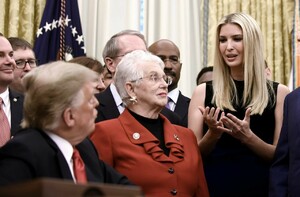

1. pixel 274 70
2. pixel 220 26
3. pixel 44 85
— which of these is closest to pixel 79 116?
pixel 44 85

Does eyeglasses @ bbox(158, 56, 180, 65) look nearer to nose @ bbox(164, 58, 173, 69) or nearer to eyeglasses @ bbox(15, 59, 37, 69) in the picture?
nose @ bbox(164, 58, 173, 69)

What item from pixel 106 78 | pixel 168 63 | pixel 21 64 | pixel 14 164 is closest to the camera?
pixel 14 164

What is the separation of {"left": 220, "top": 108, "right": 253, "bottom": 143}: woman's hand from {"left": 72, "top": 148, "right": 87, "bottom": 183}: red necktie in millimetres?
1152

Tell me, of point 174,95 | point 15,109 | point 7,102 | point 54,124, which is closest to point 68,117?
point 54,124

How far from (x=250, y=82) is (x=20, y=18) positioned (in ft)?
10.0

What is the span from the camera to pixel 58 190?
1.94 meters

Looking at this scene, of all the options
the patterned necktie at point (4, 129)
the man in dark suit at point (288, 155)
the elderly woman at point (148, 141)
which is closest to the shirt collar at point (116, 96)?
the elderly woman at point (148, 141)

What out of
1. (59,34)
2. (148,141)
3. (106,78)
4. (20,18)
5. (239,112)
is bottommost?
(148,141)

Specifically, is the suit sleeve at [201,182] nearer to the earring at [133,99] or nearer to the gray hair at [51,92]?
the earring at [133,99]

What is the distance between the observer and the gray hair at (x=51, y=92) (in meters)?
2.93

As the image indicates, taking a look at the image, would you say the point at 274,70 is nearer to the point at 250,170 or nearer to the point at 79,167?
the point at 250,170

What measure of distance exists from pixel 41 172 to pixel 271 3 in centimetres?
481

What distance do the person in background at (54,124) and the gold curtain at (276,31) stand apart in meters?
4.24

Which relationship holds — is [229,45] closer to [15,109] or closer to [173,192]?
[173,192]
